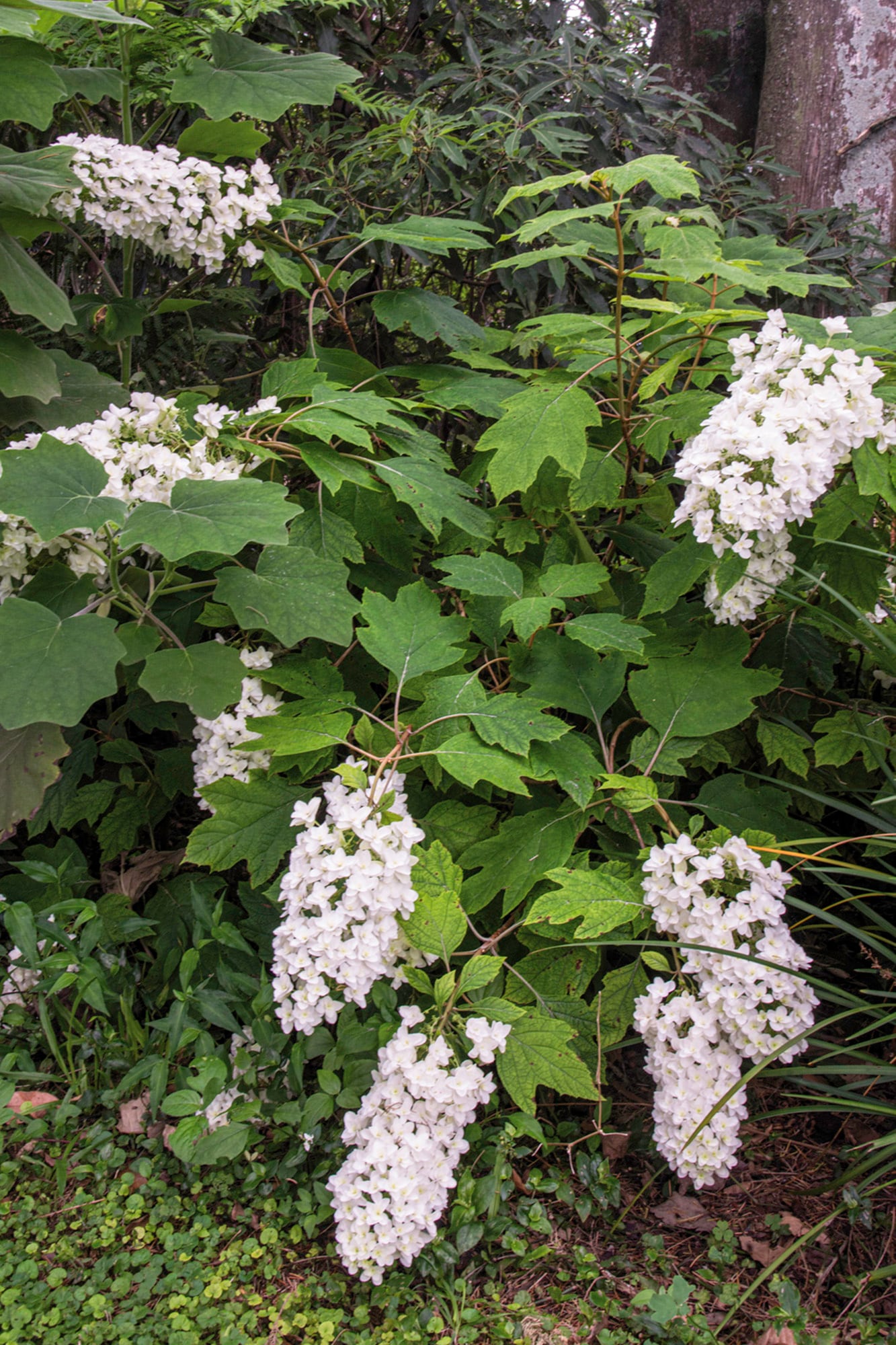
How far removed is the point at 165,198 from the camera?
1.97m

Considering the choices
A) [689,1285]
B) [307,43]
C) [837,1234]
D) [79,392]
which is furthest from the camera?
[307,43]

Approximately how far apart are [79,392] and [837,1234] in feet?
7.33

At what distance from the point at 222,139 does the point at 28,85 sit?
40cm

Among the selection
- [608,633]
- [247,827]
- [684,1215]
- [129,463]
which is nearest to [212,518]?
[129,463]

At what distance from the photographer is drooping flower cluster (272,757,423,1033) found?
135 centimetres

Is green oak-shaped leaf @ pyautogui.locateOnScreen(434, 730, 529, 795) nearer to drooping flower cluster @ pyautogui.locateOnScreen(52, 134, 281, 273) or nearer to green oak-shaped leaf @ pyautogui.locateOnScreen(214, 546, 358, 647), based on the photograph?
green oak-shaped leaf @ pyautogui.locateOnScreen(214, 546, 358, 647)

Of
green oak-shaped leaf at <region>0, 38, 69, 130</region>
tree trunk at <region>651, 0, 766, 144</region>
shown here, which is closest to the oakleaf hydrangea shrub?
green oak-shaped leaf at <region>0, 38, 69, 130</region>

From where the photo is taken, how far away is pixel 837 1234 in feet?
5.01

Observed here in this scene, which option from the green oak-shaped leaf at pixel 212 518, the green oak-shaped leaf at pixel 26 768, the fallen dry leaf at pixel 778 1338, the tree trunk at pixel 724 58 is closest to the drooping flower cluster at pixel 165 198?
the green oak-shaped leaf at pixel 212 518

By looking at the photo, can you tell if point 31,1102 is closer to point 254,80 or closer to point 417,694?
point 417,694

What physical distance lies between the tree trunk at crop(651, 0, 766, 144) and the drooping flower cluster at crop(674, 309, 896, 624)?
287 cm

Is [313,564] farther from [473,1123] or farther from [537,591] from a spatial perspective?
[473,1123]

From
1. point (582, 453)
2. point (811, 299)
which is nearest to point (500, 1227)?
point (582, 453)

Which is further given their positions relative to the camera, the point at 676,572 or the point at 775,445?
the point at 676,572
